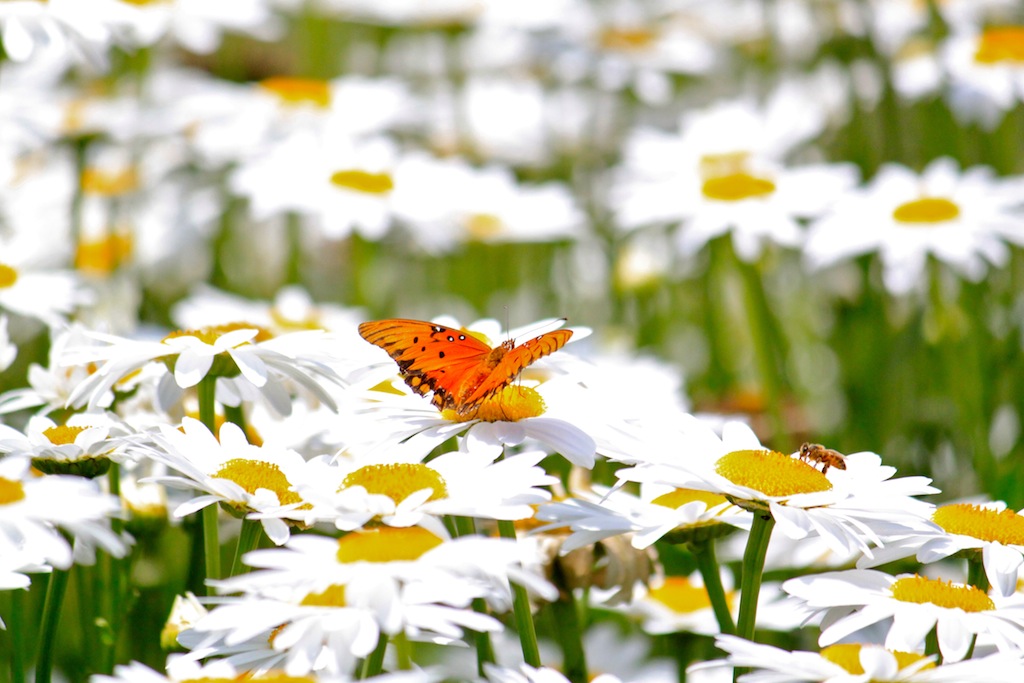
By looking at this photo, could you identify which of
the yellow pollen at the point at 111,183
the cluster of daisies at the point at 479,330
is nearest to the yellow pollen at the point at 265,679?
the cluster of daisies at the point at 479,330

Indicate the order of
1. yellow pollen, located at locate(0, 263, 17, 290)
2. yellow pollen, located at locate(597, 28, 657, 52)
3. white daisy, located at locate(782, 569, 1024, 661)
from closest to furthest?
white daisy, located at locate(782, 569, 1024, 661) < yellow pollen, located at locate(0, 263, 17, 290) < yellow pollen, located at locate(597, 28, 657, 52)

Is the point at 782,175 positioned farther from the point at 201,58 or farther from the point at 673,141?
the point at 201,58

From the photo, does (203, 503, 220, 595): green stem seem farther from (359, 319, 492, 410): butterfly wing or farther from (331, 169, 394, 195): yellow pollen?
(331, 169, 394, 195): yellow pollen

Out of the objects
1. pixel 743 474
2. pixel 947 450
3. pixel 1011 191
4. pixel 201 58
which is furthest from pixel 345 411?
pixel 201 58

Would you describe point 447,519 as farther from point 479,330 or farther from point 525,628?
point 525,628

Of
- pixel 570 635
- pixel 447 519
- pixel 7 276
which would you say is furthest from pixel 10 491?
pixel 7 276

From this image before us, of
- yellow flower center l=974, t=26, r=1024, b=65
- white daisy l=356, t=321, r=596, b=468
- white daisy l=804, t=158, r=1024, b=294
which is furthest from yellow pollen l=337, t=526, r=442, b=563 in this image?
yellow flower center l=974, t=26, r=1024, b=65
